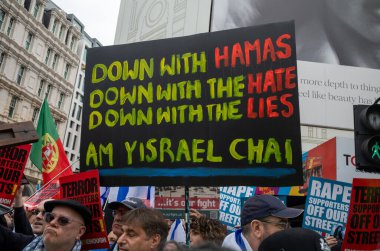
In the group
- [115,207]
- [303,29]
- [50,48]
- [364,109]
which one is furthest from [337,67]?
[50,48]

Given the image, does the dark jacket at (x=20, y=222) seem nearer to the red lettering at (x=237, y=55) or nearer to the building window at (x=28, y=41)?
the red lettering at (x=237, y=55)

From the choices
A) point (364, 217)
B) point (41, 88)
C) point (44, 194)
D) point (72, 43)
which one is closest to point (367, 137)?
point (364, 217)

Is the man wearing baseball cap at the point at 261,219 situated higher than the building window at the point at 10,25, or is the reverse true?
the building window at the point at 10,25

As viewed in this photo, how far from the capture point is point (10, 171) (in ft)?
12.1

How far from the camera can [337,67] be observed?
17531mm

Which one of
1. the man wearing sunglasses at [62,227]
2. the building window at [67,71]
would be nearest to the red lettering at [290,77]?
the man wearing sunglasses at [62,227]

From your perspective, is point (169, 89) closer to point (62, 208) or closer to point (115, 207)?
point (115, 207)

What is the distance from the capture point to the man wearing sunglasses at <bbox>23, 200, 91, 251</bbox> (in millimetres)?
2594

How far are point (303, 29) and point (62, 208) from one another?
1702cm

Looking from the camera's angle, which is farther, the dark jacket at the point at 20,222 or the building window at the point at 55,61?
the building window at the point at 55,61

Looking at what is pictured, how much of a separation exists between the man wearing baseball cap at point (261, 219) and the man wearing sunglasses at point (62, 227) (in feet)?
3.37

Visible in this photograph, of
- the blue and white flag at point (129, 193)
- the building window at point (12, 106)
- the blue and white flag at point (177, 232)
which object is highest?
the building window at point (12, 106)

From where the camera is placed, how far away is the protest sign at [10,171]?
3.53 meters

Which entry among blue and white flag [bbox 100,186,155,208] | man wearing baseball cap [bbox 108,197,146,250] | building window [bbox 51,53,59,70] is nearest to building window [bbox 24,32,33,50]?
building window [bbox 51,53,59,70]
